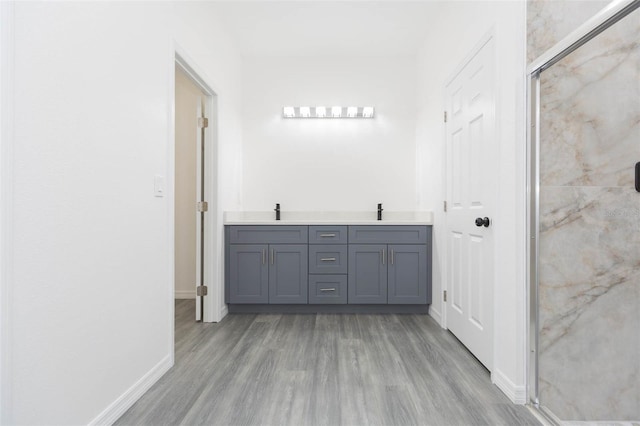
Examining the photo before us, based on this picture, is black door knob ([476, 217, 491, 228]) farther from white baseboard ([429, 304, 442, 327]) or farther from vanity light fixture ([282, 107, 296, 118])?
vanity light fixture ([282, 107, 296, 118])

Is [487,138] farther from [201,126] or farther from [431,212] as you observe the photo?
[201,126]

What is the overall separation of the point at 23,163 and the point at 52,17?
0.53m

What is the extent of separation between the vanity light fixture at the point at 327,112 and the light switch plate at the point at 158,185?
2.01m

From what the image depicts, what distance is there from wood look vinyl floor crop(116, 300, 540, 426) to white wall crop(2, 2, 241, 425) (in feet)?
0.82

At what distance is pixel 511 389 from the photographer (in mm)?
1640

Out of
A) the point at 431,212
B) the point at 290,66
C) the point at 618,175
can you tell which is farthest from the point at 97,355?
the point at 290,66

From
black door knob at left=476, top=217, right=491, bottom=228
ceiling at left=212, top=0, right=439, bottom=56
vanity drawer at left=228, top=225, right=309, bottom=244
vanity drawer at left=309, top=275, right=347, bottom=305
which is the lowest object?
vanity drawer at left=309, top=275, right=347, bottom=305

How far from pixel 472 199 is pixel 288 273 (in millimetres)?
1709

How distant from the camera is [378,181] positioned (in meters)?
3.69

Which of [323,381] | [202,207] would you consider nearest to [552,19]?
[323,381]

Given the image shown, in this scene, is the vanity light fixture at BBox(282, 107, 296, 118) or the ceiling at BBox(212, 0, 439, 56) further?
the vanity light fixture at BBox(282, 107, 296, 118)

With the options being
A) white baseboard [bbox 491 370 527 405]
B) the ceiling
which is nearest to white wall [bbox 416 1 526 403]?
white baseboard [bbox 491 370 527 405]

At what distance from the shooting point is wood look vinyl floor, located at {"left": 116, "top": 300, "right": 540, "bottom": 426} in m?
1.51

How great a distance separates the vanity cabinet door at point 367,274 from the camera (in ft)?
10.2
